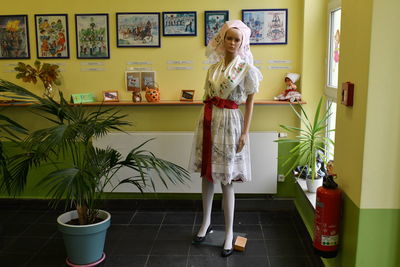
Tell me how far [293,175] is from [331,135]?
0.50 metres

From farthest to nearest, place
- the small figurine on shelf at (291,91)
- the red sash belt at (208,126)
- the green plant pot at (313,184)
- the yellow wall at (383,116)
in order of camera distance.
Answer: the small figurine on shelf at (291,91) → the green plant pot at (313,184) → the red sash belt at (208,126) → the yellow wall at (383,116)

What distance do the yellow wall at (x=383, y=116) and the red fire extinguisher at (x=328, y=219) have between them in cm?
19

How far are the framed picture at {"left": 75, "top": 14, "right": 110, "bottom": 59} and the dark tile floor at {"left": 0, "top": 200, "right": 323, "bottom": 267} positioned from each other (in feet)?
4.32

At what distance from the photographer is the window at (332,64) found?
286 cm

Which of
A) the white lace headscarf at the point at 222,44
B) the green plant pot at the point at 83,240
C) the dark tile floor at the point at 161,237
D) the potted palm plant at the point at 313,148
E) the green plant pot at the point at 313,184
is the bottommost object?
the dark tile floor at the point at 161,237

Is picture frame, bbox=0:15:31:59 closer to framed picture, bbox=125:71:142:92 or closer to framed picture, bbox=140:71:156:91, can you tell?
framed picture, bbox=125:71:142:92


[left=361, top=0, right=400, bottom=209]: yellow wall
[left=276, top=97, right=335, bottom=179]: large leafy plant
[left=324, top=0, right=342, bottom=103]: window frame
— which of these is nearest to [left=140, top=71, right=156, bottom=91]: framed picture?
[left=276, top=97, right=335, bottom=179]: large leafy plant

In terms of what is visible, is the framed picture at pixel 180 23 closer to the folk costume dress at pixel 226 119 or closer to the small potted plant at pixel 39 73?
the folk costume dress at pixel 226 119

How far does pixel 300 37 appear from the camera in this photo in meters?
3.14

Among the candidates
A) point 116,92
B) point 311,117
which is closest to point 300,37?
point 311,117

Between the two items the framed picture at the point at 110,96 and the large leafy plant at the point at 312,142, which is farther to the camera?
the framed picture at the point at 110,96

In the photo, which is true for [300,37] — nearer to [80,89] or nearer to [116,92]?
[116,92]

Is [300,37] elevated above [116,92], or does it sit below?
above

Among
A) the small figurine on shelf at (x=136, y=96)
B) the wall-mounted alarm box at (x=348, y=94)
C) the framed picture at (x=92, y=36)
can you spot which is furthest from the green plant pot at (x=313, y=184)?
the framed picture at (x=92, y=36)
